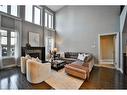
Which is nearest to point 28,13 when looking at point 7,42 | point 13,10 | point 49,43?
point 13,10

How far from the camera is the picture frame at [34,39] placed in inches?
244

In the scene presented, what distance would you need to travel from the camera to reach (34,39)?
652 cm

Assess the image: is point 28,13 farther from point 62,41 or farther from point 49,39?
point 62,41

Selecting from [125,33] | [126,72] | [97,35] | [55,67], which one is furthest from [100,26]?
[55,67]

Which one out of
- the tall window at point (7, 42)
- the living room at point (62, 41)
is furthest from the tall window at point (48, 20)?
the tall window at point (7, 42)

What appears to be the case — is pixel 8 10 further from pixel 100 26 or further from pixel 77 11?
pixel 100 26

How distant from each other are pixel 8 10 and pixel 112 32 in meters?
5.85

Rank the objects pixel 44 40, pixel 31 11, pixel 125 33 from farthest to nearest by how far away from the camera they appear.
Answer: pixel 44 40, pixel 31 11, pixel 125 33

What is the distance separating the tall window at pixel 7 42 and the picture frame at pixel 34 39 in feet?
3.44

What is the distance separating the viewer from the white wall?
553 centimetres

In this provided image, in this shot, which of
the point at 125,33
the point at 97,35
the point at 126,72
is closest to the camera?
the point at 126,72

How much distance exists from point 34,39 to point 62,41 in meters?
2.42

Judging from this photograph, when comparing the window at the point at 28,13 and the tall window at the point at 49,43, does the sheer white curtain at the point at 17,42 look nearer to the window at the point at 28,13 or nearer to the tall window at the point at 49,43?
the window at the point at 28,13

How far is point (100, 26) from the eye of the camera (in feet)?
19.4
